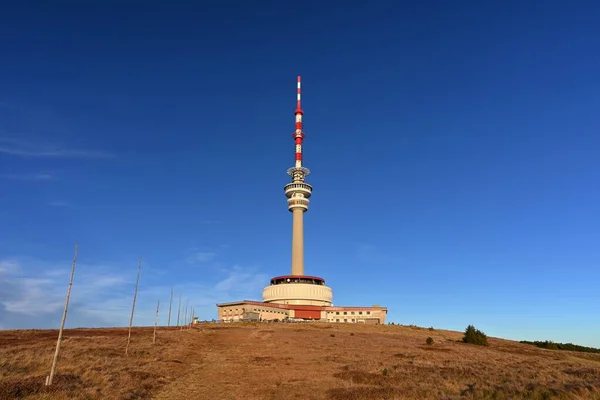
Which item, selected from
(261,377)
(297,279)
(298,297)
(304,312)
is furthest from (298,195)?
(261,377)

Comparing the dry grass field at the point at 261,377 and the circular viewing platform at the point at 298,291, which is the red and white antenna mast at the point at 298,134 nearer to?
the circular viewing platform at the point at 298,291

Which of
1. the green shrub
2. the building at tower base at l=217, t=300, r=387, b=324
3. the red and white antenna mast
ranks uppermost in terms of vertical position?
the red and white antenna mast

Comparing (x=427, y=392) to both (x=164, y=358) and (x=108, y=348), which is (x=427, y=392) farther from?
(x=108, y=348)

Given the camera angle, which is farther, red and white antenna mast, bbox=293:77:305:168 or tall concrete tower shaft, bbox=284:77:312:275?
red and white antenna mast, bbox=293:77:305:168

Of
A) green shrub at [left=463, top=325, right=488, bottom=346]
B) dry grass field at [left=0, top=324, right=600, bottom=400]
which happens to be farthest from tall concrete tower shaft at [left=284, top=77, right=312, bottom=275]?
dry grass field at [left=0, top=324, right=600, bottom=400]

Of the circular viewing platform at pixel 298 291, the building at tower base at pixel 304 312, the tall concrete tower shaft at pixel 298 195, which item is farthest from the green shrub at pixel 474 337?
the tall concrete tower shaft at pixel 298 195

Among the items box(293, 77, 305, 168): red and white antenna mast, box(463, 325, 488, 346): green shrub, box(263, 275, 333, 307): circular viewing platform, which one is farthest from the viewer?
box(293, 77, 305, 168): red and white antenna mast

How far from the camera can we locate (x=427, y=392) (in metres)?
21.5

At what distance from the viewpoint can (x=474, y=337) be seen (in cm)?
7006

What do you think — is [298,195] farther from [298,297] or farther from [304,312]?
[304,312]

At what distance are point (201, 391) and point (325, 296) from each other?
107m

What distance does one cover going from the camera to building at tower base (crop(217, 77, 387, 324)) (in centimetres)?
10956

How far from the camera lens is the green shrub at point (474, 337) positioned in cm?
6894

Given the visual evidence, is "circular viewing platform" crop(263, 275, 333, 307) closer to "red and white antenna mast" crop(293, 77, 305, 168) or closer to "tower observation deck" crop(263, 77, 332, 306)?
"tower observation deck" crop(263, 77, 332, 306)
